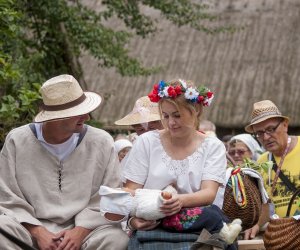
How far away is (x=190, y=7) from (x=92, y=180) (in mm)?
8029

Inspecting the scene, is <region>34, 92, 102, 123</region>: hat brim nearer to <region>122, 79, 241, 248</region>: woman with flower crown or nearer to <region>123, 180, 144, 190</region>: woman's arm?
<region>122, 79, 241, 248</region>: woman with flower crown

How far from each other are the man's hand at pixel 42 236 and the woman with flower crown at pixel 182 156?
1.68 feet

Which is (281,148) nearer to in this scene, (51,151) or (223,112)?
(51,151)

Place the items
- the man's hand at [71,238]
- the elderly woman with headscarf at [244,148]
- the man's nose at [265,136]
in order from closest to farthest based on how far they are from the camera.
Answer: the man's hand at [71,238], the man's nose at [265,136], the elderly woman with headscarf at [244,148]

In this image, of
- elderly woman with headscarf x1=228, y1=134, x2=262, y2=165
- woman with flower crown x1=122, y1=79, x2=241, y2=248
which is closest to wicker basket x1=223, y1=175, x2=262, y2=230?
woman with flower crown x1=122, y1=79, x2=241, y2=248

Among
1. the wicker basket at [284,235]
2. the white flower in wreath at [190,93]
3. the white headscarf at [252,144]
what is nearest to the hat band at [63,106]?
the white flower in wreath at [190,93]

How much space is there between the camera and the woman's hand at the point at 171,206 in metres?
5.50

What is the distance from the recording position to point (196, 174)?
5840 millimetres

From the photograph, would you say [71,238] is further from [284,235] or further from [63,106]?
[284,235]

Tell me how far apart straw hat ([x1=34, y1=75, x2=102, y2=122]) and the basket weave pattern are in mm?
1458

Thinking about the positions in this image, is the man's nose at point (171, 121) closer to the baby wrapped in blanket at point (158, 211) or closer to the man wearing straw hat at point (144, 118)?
the baby wrapped in blanket at point (158, 211)

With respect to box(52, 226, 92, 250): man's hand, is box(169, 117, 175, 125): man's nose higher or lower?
higher

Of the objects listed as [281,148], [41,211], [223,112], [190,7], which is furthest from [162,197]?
[223,112]

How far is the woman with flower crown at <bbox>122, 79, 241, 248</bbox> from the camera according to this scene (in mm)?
5816
